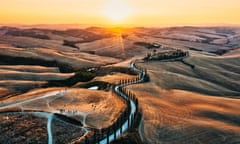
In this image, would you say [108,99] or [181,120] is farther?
[108,99]

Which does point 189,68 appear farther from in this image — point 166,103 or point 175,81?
point 166,103

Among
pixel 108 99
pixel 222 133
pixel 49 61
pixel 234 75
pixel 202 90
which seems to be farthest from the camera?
pixel 49 61

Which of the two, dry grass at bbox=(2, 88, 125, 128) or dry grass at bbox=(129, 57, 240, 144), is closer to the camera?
dry grass at bbox=(129, 57, 240, 144)

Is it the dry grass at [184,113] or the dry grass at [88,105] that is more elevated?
the dry grass at [88,105]

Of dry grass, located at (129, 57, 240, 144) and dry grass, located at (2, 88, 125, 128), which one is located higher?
Result: dry grass, located at (2, 88, 125, 128)

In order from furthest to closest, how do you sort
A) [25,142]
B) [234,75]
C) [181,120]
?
1. [234,75]
2. [181,120]
3. [25,142]

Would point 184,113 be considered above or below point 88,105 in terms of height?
below

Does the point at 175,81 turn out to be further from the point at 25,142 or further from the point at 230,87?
the point at 25,142

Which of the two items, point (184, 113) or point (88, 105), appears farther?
point (88, 105)

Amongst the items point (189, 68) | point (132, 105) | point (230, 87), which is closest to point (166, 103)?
point (132, 105)

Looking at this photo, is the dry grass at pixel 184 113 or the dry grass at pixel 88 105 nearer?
the dry grass at pixel 184 113
